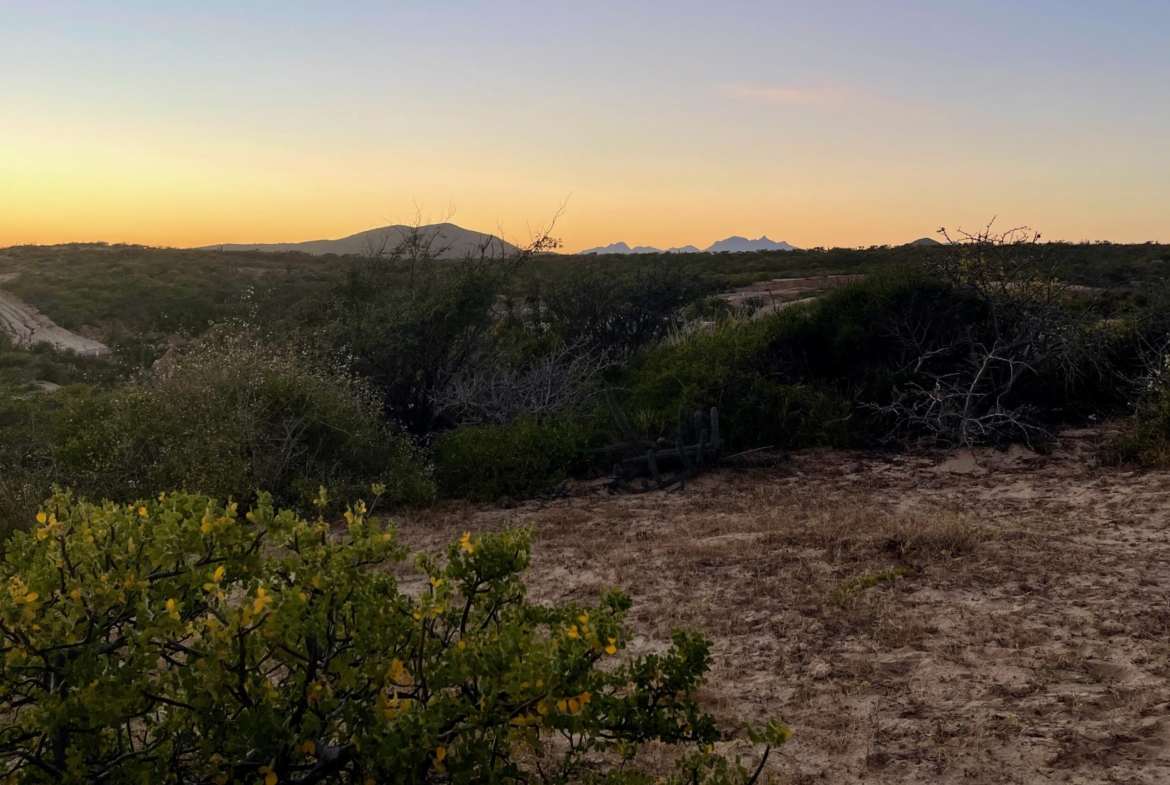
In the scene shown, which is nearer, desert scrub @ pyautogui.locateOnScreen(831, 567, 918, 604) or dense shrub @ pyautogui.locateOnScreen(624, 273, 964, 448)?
desert scrub @ pyautogui.locateOnScreen(831, 567, 918, 604)

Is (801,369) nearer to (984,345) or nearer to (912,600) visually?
(984,345)

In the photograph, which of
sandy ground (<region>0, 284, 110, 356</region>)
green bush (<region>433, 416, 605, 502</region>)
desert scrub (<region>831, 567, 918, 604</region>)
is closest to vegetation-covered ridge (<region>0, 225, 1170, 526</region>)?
green bush (<region>433, 416, 605, 502</region>)

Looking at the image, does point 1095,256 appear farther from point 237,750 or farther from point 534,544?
point 237,750

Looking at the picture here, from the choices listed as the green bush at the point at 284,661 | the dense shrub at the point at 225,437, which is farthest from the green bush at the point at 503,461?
the green bush at the point at 284,661

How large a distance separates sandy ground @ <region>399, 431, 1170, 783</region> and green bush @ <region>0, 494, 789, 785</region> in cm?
147

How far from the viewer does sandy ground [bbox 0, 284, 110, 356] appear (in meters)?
27.2

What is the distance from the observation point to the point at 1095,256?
3728 cm

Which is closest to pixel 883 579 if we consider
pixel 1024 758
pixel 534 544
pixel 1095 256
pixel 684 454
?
pixel 1024 758

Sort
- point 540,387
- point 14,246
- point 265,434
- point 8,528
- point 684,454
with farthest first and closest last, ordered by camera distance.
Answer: point 14,246 < point 540,387 < point 684,454 < point 265,434 < point 8,528

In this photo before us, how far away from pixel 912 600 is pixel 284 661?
3899 millimetres

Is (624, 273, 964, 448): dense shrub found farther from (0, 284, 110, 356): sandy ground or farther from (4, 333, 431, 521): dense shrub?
(0, 284, 110, 356): sandy ground

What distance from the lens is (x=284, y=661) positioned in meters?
2.34

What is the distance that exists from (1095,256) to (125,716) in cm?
4230

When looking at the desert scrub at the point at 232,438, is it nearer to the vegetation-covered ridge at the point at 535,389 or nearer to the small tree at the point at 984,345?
the vegetation-covered ridge at the point at 535,389
